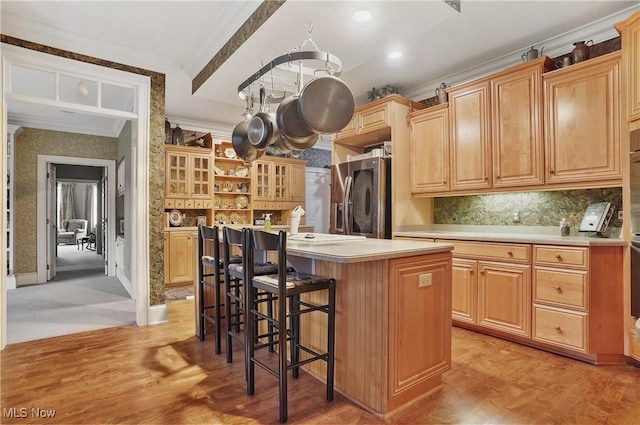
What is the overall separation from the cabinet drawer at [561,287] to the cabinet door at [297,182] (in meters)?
4.44

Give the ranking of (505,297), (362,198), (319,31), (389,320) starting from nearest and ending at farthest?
(389,320) → (319,31) → (505,297) → (362,198)

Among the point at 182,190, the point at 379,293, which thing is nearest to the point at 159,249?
the point at 182,190

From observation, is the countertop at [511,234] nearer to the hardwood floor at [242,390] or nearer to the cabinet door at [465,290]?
the cabinet door at [465,290]

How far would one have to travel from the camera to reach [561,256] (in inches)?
103

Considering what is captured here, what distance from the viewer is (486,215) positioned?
3748mm

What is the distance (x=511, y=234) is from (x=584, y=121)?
3.69ft

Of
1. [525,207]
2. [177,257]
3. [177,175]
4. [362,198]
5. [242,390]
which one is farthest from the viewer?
[177,175]

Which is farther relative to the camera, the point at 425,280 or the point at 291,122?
the point at 291,122

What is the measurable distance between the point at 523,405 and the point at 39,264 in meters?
6.71

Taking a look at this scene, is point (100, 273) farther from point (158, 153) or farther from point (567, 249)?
point (567, 249)

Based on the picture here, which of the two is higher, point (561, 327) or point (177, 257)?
point (177, 257)

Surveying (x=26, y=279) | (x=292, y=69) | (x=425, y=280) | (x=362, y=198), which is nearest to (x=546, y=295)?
(x=425, y=280)

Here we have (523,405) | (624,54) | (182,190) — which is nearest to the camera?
(523,405)

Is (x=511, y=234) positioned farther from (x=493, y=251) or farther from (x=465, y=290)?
(x=465, y=290)
